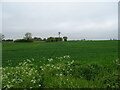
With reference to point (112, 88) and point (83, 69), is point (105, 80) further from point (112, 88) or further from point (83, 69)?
point (83, 69)

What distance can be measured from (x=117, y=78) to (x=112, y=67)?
1.52 meters

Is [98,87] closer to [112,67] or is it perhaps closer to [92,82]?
[92,82]

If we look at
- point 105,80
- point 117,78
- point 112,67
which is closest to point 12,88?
point 105,80

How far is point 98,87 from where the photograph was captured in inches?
197

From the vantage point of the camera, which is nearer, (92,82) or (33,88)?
(33,88)

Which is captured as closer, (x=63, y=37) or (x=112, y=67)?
(x=112, y=67)

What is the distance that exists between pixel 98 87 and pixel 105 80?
2.08ft

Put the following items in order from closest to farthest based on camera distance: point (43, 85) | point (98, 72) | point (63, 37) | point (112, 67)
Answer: point (43, 85) → point (98, 72) → point (112, 67) → point (63, 37)

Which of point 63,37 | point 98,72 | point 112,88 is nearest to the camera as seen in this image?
point 112,88

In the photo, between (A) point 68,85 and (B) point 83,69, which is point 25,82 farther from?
(B) point 83,69

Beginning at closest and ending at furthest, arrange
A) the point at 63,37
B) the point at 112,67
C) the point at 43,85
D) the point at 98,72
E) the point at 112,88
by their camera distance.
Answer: the point at 112,88 → the point at 43,85 → the point at 98,72 → the point at 112,67 → the point at 63,37

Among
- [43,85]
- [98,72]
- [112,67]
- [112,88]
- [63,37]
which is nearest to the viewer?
[112,88]

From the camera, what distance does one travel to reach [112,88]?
4.89 m

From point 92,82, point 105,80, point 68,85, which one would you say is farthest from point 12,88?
point 105,80
